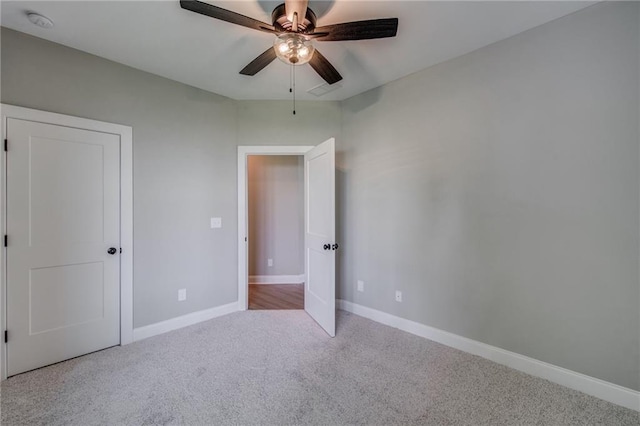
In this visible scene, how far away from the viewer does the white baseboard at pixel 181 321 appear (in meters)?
2.69

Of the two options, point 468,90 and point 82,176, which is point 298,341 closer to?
point 82,176

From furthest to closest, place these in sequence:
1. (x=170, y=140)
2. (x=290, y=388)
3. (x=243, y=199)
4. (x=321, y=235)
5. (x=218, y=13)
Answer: (x=243, y=199) → (x=321, y=235) → (x=170, y=140) → (x=290, y=388) → (x=218, y=13)

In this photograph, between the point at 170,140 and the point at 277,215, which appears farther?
the point at 277,215

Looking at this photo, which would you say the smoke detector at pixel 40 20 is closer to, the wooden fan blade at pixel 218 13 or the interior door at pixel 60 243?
the interior door at pixel 60 243

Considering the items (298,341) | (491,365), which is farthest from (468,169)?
(298,341)

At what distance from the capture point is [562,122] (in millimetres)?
1976

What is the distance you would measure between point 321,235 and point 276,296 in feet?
5.25

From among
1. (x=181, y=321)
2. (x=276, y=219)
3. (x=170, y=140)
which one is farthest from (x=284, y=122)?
(x=181, y=321)

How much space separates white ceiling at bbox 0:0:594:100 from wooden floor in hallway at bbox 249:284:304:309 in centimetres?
280

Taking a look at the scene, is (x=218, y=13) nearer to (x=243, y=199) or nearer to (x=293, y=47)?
(x=293, y=47)

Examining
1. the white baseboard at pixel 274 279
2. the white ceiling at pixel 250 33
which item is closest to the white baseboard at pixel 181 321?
the white baseboard at pixel 274 279

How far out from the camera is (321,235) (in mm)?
3008

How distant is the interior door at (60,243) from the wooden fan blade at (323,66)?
203 centimetres

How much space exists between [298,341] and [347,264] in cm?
118
